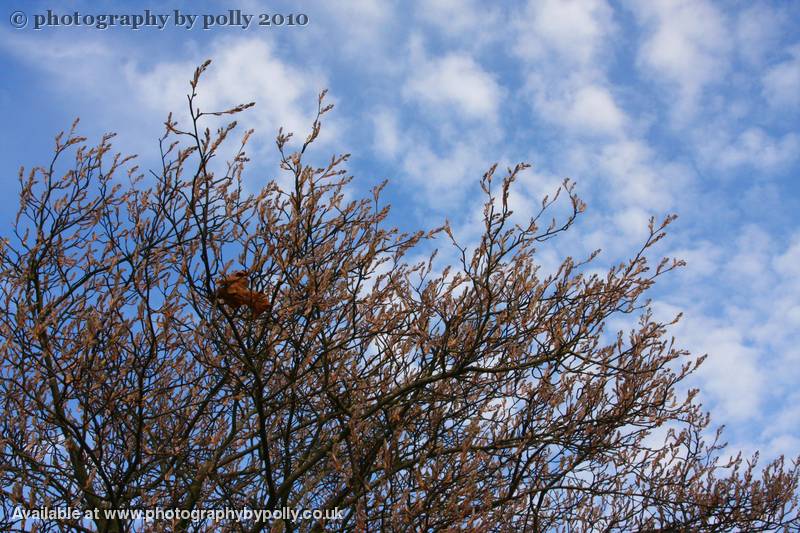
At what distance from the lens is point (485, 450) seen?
6.71 metres

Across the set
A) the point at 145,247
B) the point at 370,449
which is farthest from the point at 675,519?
the point at 145,247

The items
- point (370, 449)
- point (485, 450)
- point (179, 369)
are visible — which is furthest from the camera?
point (179, 369)

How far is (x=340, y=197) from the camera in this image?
7.15 meters

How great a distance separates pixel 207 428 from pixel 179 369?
28.5 inches

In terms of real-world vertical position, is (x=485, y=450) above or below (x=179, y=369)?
below

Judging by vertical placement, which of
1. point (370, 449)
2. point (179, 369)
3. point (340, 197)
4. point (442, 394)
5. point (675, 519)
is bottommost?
point (675, 519)

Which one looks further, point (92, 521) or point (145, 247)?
point (145, 247)

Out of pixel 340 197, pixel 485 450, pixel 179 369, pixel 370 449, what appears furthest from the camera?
pixel 179 369

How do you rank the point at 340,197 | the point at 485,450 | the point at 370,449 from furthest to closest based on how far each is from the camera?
the point at 340,197
the point at 485,450
the point at 370,449

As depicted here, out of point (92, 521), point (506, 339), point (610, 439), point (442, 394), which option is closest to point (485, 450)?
point (442, 394)

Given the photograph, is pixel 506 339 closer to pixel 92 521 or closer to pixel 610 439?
pixel 610 439

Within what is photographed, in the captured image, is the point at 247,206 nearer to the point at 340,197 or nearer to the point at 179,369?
the point at 340,197

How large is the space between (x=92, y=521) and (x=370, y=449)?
3.11 metres

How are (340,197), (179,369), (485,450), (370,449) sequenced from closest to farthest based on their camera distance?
(370,449) < (485,450) < (340,197) < (179,369)
